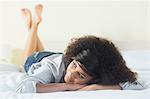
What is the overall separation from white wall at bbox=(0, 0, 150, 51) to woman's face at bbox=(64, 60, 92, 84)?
36.4 inches

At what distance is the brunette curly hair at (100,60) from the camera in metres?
1.08

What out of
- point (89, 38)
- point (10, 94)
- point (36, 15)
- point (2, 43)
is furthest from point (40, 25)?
point (10, 94)

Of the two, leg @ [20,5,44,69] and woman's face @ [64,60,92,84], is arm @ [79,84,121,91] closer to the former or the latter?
woman's face @ [64,60,92,84]

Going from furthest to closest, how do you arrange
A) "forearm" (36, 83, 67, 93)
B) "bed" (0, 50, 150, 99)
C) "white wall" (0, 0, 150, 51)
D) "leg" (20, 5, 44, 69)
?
"white wall" (0, 0, 150, 51), "leg" (20, 5, 44, 69), "forearm" (36, 83, 67, 93), "bed" (0, 50, 150, 99)

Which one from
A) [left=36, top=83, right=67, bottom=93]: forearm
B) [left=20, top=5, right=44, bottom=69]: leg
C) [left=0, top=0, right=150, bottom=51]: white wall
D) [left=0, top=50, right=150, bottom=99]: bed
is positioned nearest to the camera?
[left=0, top=50, right=150, bottom=99]: bed

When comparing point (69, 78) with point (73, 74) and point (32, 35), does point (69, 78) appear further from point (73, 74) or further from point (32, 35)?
point (32, 35)

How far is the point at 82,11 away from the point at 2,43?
0.52 metres

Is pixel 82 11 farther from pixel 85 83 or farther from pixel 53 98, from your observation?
pixel 53 98

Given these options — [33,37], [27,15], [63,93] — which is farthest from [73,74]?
[27,15]

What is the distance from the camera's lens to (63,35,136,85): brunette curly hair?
108 centimetres

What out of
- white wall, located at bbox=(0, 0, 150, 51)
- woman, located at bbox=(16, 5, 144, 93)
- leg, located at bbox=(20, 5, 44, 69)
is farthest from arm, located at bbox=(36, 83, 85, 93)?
white wall, located at bbox=(0, 0, 150, 51)

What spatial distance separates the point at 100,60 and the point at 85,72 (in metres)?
0.07

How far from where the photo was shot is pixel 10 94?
35.8 inches

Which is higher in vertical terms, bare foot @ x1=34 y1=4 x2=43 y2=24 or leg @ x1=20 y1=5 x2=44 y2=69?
bare foot @ x1=34 y1=4 x2=43 y2=24
